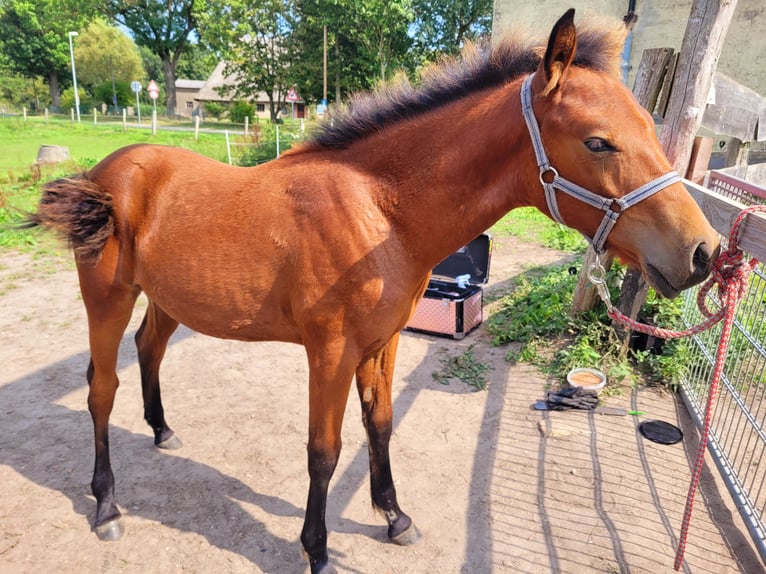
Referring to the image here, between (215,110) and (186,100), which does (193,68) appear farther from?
(215,110)

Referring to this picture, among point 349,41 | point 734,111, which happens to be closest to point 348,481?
point 734,111

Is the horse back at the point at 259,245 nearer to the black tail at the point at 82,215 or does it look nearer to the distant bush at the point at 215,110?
the black tail at the point at 82,215

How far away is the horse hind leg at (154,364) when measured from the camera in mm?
3170

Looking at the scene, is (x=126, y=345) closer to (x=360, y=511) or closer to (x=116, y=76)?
(x=360, y=511)

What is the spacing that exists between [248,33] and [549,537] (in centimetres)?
3637

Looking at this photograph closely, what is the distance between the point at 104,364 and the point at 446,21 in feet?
106

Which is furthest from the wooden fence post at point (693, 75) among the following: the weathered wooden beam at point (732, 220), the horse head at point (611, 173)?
the horse head at point (611, 173)

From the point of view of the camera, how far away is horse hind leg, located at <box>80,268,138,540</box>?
2.57 m

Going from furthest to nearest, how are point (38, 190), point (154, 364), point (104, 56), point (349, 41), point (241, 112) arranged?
point (104, 56), point (241, 112), point (349, 41), point (38, 190), point (154, 364)

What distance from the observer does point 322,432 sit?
7.34ft

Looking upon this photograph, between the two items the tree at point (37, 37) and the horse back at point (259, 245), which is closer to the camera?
the horse back at point (259, 245)

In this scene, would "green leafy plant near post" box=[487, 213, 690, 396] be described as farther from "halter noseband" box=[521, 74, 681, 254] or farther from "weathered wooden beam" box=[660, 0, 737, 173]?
"halter noseband" box=[521, 74, 681, 254]

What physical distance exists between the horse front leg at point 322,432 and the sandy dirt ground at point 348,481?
0.60 ft

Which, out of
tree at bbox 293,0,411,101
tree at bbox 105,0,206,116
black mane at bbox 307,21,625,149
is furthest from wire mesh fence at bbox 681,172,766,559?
tree at bbox 105,0,206,116
